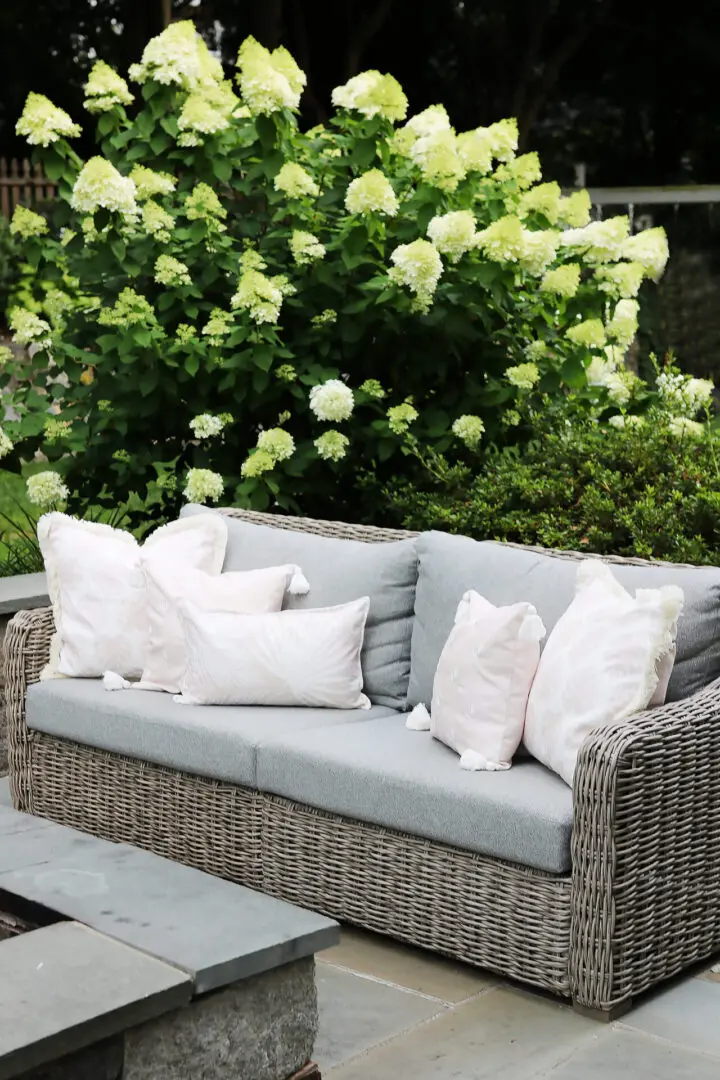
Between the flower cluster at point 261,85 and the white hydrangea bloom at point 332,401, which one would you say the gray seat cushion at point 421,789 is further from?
the flower cluster at point 261,85

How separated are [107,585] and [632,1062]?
2.02 m

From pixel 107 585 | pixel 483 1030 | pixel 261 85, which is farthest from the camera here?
pixel 261 85

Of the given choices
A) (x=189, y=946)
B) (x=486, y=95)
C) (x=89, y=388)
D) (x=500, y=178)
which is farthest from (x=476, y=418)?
(x=486, y=95)

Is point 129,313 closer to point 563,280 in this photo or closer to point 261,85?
point 261,85

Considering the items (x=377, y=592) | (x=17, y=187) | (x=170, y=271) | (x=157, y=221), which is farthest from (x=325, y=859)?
(x=17, y=187)

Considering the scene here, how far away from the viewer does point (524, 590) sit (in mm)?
3350

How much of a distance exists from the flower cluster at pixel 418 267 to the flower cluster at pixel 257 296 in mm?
407

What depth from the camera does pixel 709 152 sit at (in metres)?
15.3

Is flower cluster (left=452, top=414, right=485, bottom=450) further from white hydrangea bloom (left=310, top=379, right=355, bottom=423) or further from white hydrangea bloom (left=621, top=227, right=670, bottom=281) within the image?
white hydrangea bloom (left=621, top=227, right=670, bottom=281)

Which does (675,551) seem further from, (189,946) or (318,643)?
(189,946)

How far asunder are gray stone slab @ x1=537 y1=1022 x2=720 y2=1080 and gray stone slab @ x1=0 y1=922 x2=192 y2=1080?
2.30ft

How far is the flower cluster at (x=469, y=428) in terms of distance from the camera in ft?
15.7

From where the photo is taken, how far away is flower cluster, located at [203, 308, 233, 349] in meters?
4.60

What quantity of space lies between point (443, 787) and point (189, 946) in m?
0.90
